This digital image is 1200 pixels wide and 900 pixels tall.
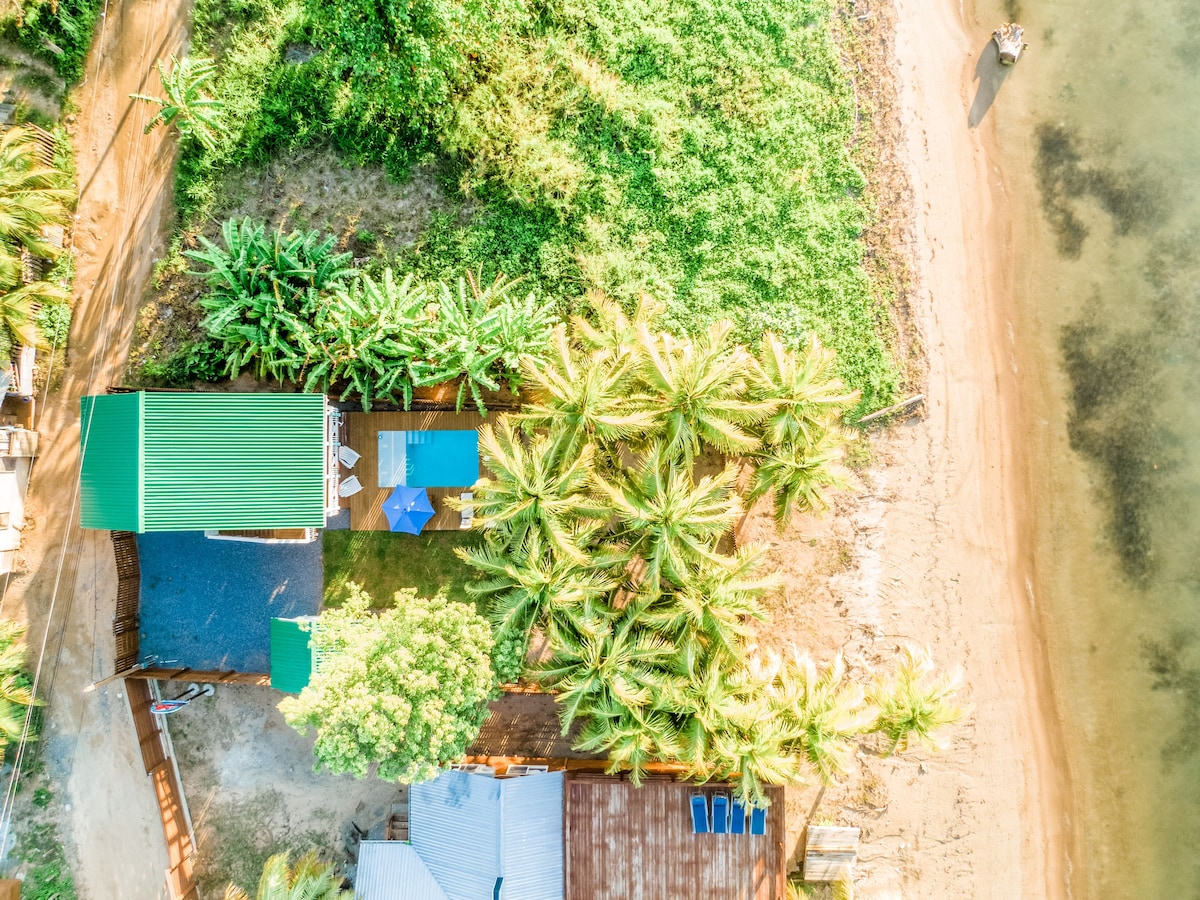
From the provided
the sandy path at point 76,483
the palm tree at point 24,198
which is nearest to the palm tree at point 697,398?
the sandy path at point 76,483

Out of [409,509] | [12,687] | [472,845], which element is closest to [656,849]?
[472,845]

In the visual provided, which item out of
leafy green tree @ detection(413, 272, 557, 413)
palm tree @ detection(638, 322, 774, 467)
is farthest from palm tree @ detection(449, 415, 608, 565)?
palm tree @ detection(638, 322, 774, 467)

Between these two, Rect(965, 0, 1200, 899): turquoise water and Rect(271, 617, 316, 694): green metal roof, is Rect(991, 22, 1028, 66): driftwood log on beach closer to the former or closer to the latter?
Rect(965, 0, 1200, 899): turquoise water

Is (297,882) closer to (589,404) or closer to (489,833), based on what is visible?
(489,833)

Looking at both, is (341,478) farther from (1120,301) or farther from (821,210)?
(1120,301)

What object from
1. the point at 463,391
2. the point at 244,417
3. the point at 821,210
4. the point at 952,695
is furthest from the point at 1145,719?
the point at 244,417
